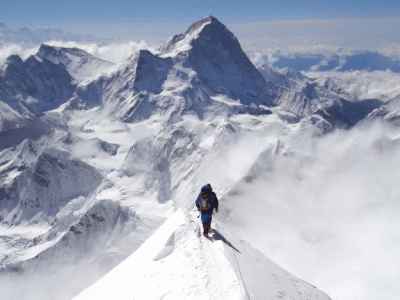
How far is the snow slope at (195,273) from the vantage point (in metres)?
22.2

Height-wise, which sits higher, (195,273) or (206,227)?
(206,227)

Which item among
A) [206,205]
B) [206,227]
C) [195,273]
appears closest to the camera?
[195,273]

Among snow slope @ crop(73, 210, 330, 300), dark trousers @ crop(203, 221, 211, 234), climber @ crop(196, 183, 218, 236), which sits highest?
climber @ crop(196, 183, 218, 236)

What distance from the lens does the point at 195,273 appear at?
23578 mm

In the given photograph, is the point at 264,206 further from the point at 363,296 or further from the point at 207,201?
the point at 207,201

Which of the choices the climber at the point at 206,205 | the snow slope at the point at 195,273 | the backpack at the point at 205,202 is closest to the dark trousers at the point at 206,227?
the climber at the point at 206,205

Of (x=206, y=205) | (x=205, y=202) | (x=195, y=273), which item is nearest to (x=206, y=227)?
(x=206, y=205)

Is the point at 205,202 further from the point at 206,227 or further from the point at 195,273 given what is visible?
the point at 195,273

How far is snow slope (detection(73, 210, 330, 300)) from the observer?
22.2m

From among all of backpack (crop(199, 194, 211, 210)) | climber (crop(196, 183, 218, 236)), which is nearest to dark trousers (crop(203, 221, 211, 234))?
climber (crop(196, 183, 218, 236))

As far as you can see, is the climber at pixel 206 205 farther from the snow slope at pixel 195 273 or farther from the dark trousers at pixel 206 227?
the snow slope at pixel 195 273

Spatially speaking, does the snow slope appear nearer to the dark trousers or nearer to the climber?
the dark trousers

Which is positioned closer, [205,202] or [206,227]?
[205,202]

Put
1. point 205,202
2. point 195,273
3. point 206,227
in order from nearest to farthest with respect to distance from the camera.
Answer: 1. point 195,273
2. point 205,202
3. point 206,227
